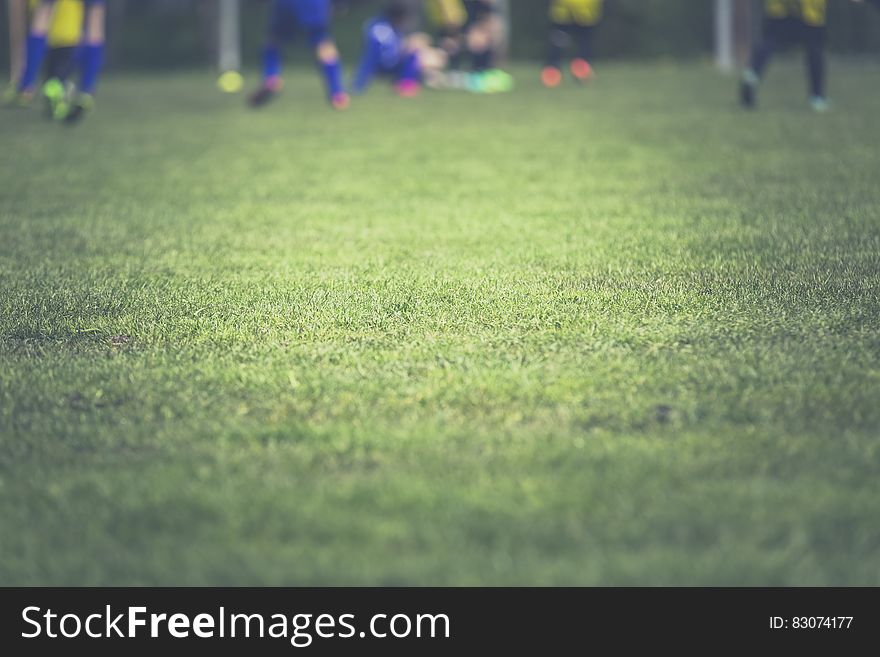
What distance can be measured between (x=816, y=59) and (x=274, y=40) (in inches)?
192

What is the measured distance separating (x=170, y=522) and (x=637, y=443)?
93cm

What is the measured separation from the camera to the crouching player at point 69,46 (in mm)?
11398

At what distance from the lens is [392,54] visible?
1709cm

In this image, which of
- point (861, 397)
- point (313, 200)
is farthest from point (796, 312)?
point (313, 200)

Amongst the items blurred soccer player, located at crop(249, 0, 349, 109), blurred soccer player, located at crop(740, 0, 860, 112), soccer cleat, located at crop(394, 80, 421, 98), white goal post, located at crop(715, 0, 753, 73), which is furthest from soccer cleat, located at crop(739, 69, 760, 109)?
white goal post, located at crop(715, 0, 753, 73)

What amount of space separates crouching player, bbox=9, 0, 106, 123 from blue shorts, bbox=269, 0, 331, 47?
1.94 meters

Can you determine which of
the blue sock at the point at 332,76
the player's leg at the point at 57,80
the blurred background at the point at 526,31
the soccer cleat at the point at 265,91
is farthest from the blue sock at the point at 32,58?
the blurred background at the point at 526,31

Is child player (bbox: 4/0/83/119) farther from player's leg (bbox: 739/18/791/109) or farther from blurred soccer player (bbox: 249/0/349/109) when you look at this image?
player's leg (bbox: 739/18/791/109)

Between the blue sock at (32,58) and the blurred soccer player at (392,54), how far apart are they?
511cm

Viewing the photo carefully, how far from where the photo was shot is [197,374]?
11.6 feet

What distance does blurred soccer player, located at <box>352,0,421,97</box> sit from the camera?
53.7 feet

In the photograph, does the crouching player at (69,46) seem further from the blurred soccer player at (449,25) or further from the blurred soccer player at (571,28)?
the blurred soccer player at (571,28)

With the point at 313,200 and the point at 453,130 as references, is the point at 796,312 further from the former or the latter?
the point at 453,130

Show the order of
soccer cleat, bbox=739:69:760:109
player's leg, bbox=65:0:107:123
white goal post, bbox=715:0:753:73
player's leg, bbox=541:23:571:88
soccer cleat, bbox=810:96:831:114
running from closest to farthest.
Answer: player's leg, bbox=65:0:107:123, soccer cleat, bbox=810:96:831:114, soccer cleat, bbox=739:69:760:109, player's leg, bbox=541:23:571:88, white goal post, bbox=715:0:753:73
